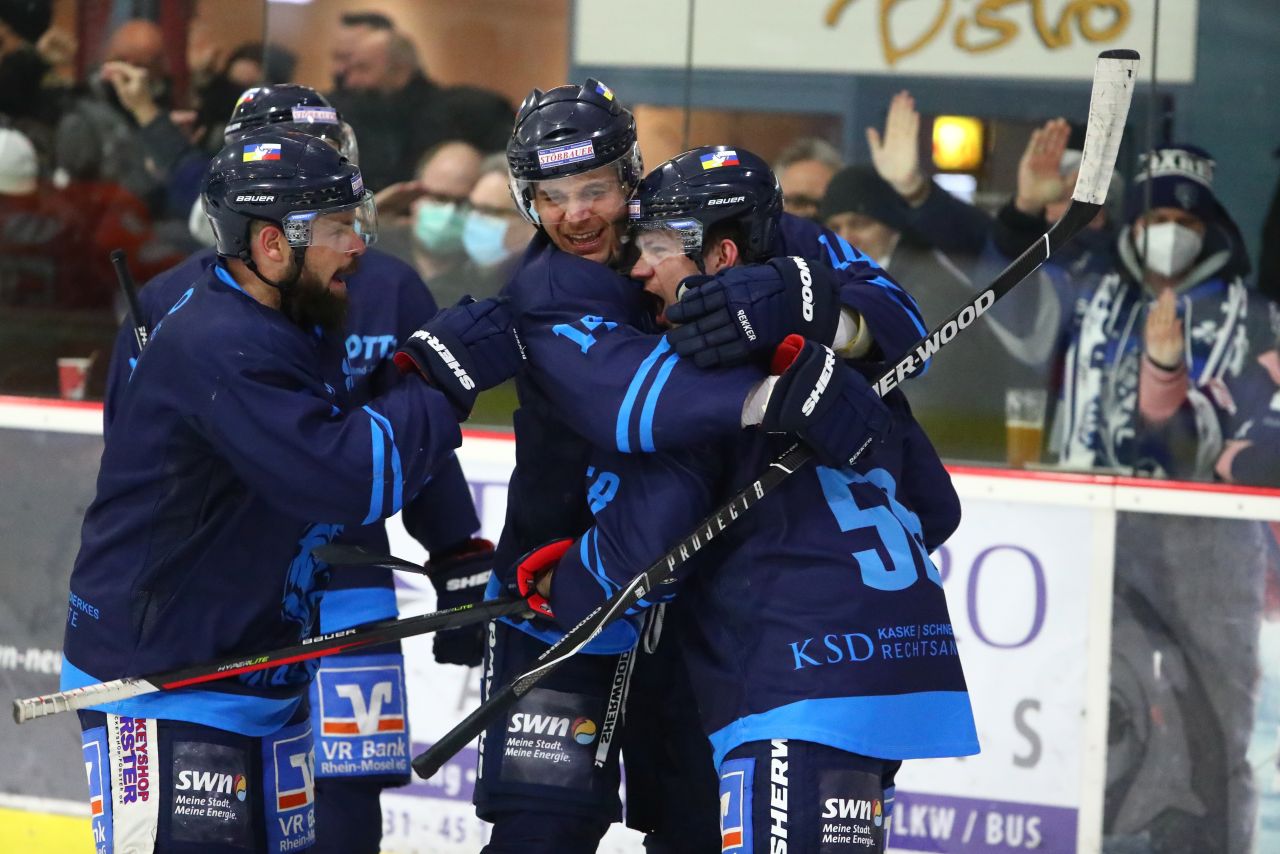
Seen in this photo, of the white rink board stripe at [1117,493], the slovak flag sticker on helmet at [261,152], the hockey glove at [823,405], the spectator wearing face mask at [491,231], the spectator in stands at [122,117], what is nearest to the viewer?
the hockey glove at [823,405]

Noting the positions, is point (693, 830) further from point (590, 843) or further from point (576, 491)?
point (576, 491)

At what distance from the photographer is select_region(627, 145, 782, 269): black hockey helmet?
218cm

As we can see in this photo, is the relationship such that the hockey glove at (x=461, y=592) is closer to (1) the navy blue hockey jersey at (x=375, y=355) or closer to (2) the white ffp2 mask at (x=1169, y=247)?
(1) the navy blue hockey jersey at (x=375, y=355)

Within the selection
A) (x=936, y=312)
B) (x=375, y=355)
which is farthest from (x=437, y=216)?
(x=375, y=355)

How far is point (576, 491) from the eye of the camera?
240 cm

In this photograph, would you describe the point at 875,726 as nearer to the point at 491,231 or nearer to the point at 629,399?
the point at 629,399

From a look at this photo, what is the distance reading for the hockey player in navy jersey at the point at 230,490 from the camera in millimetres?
2104

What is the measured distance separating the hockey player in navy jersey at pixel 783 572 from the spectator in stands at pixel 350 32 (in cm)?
218

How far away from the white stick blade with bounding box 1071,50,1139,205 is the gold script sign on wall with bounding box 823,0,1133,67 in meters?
1.41

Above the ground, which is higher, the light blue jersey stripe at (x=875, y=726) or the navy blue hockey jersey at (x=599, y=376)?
the navy blue hockey jersey at (x=599, y=376)

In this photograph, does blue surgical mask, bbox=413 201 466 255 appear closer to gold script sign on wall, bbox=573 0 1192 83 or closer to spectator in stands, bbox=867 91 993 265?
gold script sign on wall, bbox=573 0 1192 83

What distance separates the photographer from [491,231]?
411 cm

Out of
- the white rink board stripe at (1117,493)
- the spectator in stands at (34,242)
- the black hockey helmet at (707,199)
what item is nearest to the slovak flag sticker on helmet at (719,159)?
the black hockey helmet at (707,199)

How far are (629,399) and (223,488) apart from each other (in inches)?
21.6
